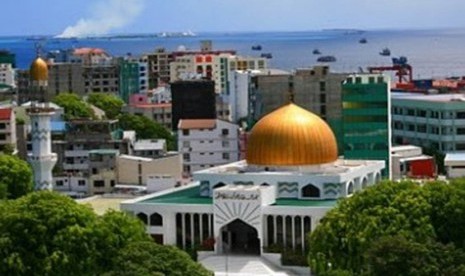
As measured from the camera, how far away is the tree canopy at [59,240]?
102 feet

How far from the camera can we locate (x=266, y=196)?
128 ft

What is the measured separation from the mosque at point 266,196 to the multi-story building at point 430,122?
717 inches

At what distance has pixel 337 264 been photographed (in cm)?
3259

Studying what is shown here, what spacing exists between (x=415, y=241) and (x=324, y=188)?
997 cm

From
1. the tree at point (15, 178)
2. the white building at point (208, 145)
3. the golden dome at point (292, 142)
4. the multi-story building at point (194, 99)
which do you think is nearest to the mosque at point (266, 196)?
the golden dome at point (292, 142)

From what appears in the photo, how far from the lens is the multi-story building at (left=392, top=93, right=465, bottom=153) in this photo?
59312mm

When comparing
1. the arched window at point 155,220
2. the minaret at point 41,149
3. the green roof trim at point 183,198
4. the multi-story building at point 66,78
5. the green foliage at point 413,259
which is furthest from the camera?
the multi-story building at point 66,78

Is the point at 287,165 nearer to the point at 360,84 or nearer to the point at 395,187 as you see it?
the point at 395,187

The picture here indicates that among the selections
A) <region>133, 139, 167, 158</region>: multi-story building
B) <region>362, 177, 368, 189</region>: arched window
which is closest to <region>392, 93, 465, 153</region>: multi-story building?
<region>133, 139, 167, 158</region>: multi-story building

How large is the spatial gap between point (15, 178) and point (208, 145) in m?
15.0

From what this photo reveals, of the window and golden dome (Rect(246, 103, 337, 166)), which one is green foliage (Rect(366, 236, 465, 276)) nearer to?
golden dome (Rect(246, 103, 337, 166))

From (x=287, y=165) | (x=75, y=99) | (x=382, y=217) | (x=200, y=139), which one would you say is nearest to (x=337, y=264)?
(x=382, y=217)

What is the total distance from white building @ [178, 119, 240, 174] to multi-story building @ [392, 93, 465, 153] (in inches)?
394

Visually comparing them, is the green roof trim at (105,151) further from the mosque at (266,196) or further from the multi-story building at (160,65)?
the multi-story building at (160,65)
